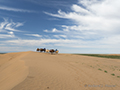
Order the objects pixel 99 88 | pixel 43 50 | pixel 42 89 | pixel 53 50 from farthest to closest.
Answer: pixel 43 50
pixel 53 50
pixel 99 88
pixel 42 89

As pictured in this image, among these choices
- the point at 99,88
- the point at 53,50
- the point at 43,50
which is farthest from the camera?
the point at 43,50

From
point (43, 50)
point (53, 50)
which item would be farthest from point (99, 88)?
point (43, 50)

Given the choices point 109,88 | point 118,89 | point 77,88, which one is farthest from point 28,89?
point 118,89

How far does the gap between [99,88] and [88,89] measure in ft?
4.32

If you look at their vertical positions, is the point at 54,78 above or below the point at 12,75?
above

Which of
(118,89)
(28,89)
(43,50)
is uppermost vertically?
(43,50)

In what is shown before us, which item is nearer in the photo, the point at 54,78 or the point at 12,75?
the point at 54,78

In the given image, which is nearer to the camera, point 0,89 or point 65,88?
point 0,89

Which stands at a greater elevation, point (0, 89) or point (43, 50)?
point (43, 50)

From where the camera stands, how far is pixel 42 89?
288 inches

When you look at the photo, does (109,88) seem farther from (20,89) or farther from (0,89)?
(0,89)

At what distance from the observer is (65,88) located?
8.06 meters

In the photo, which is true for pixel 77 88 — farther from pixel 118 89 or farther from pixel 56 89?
pixel 118 89

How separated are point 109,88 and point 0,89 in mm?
9596
